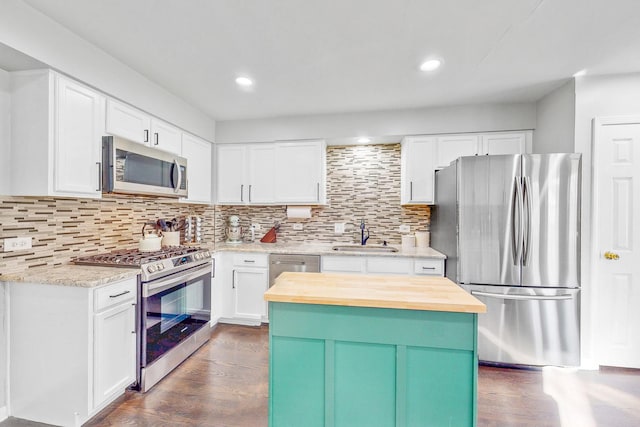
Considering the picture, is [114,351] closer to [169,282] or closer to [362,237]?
[169,282]

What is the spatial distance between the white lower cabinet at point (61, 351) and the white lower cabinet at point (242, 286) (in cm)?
145

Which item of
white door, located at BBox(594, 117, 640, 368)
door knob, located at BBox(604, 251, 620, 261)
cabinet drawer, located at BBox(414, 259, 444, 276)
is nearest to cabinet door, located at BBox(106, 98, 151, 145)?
cabinet drawer, located at BBox(414, 259, 444, 276)

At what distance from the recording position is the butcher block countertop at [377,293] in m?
1.29

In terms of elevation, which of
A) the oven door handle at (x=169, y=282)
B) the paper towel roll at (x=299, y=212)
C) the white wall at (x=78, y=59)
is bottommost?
the oven door handle at (x=169, y=282)

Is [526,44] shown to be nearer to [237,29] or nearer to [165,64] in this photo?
[237,29]

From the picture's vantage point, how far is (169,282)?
2.26 m

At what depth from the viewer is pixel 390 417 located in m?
1.34

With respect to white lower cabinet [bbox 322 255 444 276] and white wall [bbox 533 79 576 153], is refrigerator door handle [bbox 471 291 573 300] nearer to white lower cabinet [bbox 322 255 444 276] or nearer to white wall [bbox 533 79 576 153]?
white lower cabinet [bbox 322 255 444 276]

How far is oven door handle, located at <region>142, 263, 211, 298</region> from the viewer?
6.77 feet

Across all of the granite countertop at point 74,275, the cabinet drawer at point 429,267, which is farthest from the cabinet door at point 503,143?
the granite countertop at point 74,275

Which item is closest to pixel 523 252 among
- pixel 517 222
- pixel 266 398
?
pixel 517 222

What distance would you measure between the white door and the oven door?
11.7 ft

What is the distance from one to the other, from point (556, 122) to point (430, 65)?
146 centimetres

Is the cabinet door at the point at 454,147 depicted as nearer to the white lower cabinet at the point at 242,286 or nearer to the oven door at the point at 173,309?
the white lower cabinet at the point at 242,286
